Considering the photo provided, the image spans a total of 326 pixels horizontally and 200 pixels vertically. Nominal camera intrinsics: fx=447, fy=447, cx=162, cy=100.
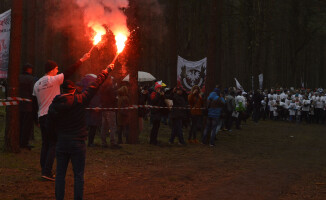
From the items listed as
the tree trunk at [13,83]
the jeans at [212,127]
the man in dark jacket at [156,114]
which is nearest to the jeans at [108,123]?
the man in dark jacket at [156,114]

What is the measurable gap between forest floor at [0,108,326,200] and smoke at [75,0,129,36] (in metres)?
3.47

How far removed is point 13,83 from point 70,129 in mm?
5710

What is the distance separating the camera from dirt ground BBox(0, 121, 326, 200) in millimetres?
7883

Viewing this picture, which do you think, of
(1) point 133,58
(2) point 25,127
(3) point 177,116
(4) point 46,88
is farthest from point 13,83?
(3) point 177,116

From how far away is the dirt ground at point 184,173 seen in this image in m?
7.88

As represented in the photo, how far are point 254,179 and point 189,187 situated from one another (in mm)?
1684

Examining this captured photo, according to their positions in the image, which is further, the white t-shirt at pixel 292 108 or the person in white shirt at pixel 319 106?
the white t-shirt at pixel 292 108

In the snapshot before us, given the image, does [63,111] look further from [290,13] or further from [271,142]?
[290,13]

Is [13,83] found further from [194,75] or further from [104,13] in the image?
[194,75]

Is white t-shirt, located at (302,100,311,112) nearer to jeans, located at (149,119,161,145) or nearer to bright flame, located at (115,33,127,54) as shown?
jeans, located at (149,119,161,145)

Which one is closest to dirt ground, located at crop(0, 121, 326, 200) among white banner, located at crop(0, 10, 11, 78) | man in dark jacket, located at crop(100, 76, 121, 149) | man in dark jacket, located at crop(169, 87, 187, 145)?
man in dark jacket, located at crop(100, 76, 121, 149)

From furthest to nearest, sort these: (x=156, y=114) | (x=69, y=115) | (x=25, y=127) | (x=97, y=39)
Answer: (x=156, y=114) → (x=25, y=127) → (x=97, y=39) → (x=69, y=115)

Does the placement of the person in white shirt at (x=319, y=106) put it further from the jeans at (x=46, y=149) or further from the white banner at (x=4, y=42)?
the jeans at (x=46, y=149)

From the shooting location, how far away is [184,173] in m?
10.0
